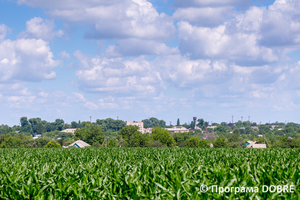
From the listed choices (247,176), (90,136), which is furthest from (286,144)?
(247,176)

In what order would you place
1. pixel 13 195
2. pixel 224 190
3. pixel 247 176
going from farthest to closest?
pixel 247 176 < pixel 13 195 < pixel 224 190

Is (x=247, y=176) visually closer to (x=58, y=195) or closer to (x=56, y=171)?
(x=58, y=195)

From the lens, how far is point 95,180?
10.2 m

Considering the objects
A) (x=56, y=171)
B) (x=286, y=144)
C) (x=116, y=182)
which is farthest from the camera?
(x=286, y=144)

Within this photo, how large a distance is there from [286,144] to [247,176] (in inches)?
4150

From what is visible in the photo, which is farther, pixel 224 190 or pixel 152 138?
pixel 152 138

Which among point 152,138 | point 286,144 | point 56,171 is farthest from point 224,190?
point 152,138

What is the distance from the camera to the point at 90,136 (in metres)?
122

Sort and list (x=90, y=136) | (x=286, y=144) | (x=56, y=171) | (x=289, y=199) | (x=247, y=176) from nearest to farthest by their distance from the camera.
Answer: (x=289, y=199) < (x=247, y=176) < (x=56, y=171) < (x=286, y=144) < (x=90, y=136)

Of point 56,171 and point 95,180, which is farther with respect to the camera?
point 56,171

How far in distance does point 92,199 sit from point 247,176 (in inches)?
214

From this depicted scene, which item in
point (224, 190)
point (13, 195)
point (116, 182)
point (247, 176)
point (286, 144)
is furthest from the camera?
point (286, 144)

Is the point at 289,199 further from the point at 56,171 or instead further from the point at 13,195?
the point at 56,171

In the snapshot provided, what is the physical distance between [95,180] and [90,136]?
376 feet
